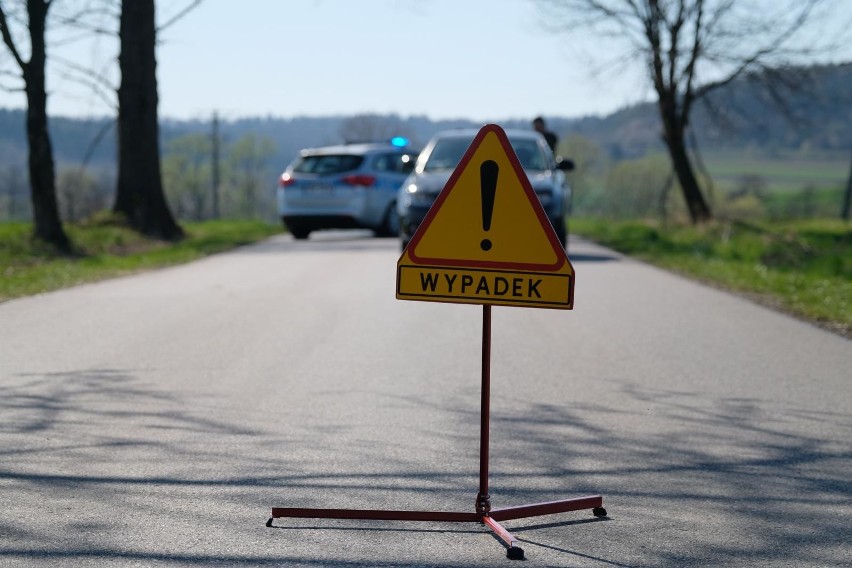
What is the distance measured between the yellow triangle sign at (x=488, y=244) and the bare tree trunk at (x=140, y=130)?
1968 cm

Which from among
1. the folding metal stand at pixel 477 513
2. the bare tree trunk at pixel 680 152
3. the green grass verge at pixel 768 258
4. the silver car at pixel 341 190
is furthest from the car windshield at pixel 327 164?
the folding metal stand at pixel 477 513

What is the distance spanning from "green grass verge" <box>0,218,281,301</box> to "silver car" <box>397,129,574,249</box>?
11.2ft

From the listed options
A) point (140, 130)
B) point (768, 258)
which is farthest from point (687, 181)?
point (140, 130)

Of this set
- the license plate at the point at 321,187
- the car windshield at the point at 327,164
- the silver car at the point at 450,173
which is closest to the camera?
the silver car at the point at 450,173

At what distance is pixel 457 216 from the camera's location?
16.2 feet

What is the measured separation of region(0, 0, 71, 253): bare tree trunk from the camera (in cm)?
1956

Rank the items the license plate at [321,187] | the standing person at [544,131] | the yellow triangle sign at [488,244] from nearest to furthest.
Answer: the yellow triangle sign at [488,244] < the standing person at [544,131] < the license plate at [321,187]

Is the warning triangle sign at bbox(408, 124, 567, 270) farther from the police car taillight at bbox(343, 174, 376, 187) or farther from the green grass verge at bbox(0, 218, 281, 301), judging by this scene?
the police car taillight at bbox(343, 174, 376, 187)

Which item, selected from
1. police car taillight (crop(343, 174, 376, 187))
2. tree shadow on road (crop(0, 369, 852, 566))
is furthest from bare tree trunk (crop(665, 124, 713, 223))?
tree shadow on road (crop(0, 369, 852, 566))

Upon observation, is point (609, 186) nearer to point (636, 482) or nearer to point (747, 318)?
point (747, 318)

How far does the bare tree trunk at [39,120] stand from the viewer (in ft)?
64.2

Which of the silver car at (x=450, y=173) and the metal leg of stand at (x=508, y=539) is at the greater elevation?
the silver car at (x=450, y=173)

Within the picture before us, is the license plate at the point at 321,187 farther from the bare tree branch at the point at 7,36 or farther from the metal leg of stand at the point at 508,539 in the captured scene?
the metal leg of stand at the point at 508,539

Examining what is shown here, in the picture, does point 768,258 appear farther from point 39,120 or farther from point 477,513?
point 477,513
